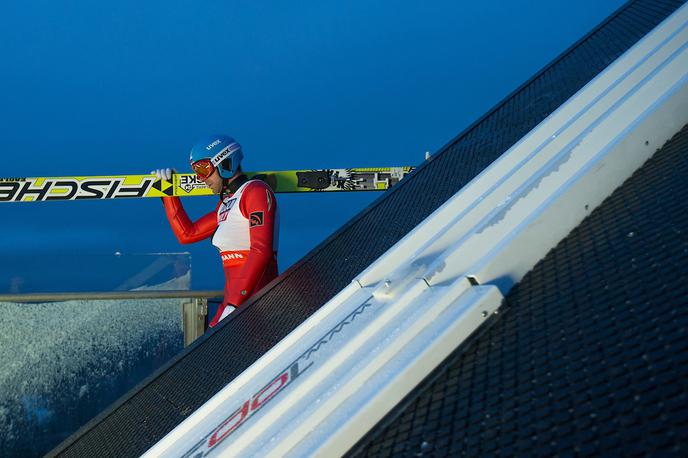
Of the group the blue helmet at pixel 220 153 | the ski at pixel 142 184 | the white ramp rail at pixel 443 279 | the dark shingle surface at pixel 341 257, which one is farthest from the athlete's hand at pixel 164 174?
the white ramp rail at pixel 443 279

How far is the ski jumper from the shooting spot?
3146 mm

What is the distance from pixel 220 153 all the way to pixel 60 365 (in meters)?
1.15

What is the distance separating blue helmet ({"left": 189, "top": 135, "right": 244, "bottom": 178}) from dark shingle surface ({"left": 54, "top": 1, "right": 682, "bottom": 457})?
5.03 ft

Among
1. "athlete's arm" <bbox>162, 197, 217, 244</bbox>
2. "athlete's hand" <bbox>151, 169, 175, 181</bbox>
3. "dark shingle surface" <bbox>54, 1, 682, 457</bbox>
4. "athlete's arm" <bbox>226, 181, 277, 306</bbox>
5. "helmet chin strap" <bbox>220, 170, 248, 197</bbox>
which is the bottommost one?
"dark shingle surface" <bbox>54, 1, 682, 457</bbox>

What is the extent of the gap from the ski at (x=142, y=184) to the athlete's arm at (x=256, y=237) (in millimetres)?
1090

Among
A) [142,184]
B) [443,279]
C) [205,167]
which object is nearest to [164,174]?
[142,184]

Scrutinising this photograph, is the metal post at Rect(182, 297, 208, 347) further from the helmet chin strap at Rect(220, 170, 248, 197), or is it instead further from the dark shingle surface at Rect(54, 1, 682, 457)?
the dark shingle surface at Rect(54, 1, 682, 457)

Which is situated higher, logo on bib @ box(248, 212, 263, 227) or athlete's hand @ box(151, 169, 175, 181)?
athlete's hand @ box(151, 169, 175, 181)

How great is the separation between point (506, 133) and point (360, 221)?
0.46 meters

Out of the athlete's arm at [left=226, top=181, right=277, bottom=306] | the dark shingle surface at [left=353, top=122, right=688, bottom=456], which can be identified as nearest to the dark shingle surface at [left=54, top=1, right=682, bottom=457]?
the dark shingle surface at [left=353, top=122, right=688, bottom=456]

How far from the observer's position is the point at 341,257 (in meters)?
1.82

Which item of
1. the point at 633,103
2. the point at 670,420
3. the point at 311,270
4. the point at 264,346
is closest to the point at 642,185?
the point at 633,103

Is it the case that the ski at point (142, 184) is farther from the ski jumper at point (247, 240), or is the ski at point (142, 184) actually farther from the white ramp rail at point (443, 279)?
the white ramp rail at point (443, 279)

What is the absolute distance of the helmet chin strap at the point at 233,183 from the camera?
349cm
